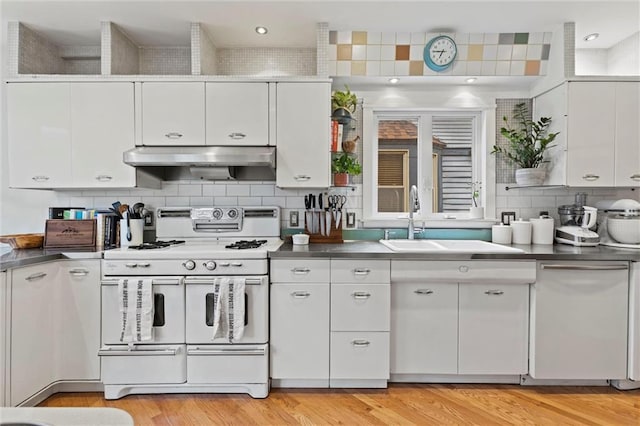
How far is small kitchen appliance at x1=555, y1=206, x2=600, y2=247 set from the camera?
8.04 feet

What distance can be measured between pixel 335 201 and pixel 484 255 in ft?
3.83

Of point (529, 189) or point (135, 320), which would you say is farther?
point (529, 189)

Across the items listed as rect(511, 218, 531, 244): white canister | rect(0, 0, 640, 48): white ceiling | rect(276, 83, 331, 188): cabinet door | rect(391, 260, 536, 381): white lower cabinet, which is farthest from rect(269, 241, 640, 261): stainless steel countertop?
rect(0, 0, 640, 48): white ceiling

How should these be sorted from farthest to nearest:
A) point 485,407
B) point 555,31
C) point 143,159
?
point 555,31 → point 143,159 → point 485,407

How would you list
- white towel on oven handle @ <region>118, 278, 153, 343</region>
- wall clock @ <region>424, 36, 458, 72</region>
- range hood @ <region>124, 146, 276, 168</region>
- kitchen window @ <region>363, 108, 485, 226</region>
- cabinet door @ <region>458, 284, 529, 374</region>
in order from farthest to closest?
kitchen window @ <region>363, 108, 485, 226</region> → wall clock @ <region>424, 36, 458, 72</region> → range hood @ <region>124, 146, 276, 168</region> → cabinet door @ <region>458, 284, 529, 374</region> → white towel on oven handle @ <region>118, 278, 153, 343</region>

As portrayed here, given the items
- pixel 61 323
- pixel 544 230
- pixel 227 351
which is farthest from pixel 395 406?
pixel 61 323

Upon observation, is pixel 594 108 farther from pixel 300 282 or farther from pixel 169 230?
pixel 169 230

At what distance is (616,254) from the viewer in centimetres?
219

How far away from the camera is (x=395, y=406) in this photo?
2.10 metres

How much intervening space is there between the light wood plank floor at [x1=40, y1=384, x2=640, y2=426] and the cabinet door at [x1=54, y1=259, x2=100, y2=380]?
0.20 meters

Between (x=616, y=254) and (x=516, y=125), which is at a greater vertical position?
(x=516, y=125)

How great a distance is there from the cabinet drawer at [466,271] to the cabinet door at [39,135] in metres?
2.46

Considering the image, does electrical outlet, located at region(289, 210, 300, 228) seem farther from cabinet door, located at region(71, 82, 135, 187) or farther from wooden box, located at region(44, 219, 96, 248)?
wooden box, located at region(44, 219, 96, 248)

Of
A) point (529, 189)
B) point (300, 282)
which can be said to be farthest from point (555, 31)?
point (300, 282)
